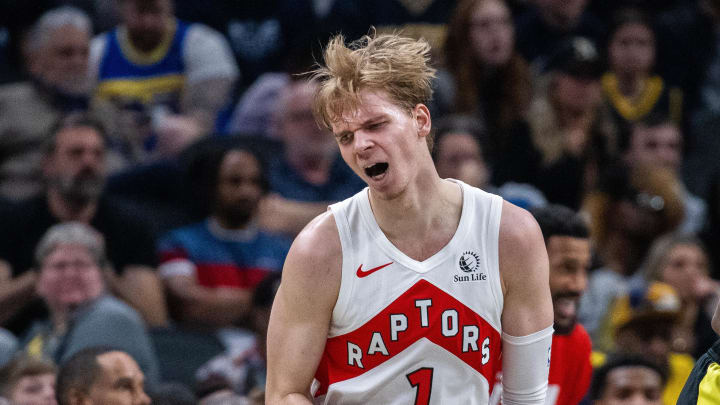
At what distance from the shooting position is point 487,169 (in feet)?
22.7

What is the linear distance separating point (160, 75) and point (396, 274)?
434cm

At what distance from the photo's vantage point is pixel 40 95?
22.3ft

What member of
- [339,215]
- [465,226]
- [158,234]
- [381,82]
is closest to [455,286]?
[465,226]

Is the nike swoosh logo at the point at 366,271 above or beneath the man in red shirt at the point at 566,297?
above

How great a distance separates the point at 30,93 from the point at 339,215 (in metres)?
3.93

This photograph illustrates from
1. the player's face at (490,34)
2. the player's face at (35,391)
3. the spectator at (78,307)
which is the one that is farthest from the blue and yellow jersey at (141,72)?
the player's face at (35,391)

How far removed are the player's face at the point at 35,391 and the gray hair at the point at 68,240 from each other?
0.84 m

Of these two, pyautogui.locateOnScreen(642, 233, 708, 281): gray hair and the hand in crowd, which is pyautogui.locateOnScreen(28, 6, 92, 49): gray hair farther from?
pyautogui.locateOnScreen(642, 233, 708, 281): gray hair

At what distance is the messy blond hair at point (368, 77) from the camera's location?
3.21 meters

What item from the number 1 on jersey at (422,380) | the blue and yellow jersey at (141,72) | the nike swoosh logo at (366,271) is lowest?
the number 1 on jersey at (422,380)

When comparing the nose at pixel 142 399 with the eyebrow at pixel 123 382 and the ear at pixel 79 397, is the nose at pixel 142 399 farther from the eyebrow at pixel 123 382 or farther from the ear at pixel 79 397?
the ear at pixel 79 397

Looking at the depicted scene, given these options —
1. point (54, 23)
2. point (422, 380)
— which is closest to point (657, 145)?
point (54, 23)

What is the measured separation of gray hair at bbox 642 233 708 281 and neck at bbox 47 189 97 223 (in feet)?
10.3

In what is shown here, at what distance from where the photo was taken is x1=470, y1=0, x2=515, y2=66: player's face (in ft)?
24.1
